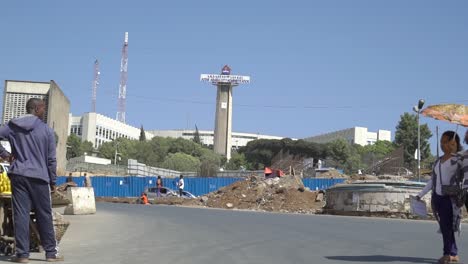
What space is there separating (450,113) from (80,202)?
1479cm

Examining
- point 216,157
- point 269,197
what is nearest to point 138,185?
point 269,197

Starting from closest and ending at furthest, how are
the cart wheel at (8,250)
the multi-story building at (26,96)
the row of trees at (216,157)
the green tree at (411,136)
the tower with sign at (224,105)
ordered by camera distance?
the cart wheel at (8,250), the multi-story building at (26,96), the green tree at (411,136), the row of trees at (216,157), the tower with sign at (224,105)

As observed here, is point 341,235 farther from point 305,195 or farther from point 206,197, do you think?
point 206,197

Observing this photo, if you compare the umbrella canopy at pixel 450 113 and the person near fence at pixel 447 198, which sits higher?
the umbrella canopy at pixel 450 113

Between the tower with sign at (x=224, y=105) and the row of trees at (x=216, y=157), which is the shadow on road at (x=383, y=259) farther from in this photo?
the tower with sign at (x=224, y=105)

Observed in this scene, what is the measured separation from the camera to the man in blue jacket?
695cm

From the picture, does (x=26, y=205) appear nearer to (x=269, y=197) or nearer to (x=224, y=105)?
(x=269, y=197)

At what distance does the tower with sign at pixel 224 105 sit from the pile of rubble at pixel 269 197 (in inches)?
4922

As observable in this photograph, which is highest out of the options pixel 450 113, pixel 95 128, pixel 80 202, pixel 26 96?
pixel 95 128

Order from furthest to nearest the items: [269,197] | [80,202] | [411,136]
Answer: [411,136] → [269,197] → [80,202]

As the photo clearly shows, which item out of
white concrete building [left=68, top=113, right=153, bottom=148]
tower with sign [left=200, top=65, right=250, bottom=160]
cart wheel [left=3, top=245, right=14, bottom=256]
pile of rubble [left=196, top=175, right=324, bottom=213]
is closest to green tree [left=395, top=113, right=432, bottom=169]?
pile of rubble [left=196, top=175, right=324, bottom=213]

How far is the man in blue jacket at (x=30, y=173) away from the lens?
22.8 feet

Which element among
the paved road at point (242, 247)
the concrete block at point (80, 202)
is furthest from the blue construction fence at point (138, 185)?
the paved road at point (242, 247)

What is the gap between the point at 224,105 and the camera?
555 feet
